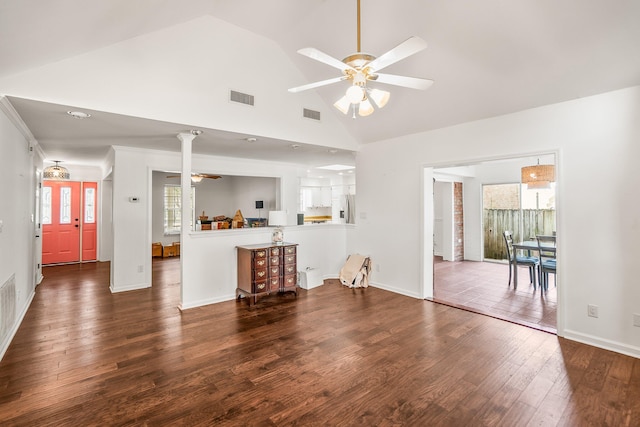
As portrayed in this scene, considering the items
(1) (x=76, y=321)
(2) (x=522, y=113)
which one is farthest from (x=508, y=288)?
(1) (x=76, y=321)

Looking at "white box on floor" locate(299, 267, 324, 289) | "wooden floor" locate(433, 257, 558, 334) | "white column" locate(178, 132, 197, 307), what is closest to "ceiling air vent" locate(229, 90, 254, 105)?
"white column" locate(178, 132, 197, 307)

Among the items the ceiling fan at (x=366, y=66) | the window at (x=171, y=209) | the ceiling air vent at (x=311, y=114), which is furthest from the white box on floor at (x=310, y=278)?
the window at (x=171, y=209)

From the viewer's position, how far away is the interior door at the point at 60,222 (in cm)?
766

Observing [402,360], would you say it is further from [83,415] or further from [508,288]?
[508,288]

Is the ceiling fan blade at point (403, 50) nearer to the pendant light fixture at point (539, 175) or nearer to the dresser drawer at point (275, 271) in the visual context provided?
the dresser drawer at point (275, 271)

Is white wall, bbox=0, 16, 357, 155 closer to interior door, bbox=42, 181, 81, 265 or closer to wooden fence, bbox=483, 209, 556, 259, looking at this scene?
wooden fence, bbox=483, 209, 556, 259

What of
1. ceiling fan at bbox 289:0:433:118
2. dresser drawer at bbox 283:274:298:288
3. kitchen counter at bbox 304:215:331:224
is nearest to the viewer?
ceiling fan at bbox 289:0:433:118

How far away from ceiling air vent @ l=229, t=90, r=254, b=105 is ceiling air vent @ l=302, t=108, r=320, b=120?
949 millimetres

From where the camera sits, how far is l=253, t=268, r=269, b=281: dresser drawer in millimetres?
4555

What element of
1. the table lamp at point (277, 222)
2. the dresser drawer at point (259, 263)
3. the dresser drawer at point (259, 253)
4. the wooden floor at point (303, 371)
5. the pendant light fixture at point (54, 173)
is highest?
the pendant light fixture at point (54, 173)

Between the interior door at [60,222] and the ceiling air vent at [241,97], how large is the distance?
6.41 meters

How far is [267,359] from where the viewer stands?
2.92 metres

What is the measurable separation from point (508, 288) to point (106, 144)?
7327 mm

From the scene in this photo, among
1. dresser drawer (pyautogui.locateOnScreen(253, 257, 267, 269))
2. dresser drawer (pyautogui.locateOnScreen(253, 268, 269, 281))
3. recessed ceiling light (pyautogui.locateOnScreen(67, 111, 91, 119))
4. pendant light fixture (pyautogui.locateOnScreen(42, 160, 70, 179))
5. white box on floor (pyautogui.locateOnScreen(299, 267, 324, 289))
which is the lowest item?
white box on floor (pyautogui.locateOnScreen(299, 267, 324, 289))
